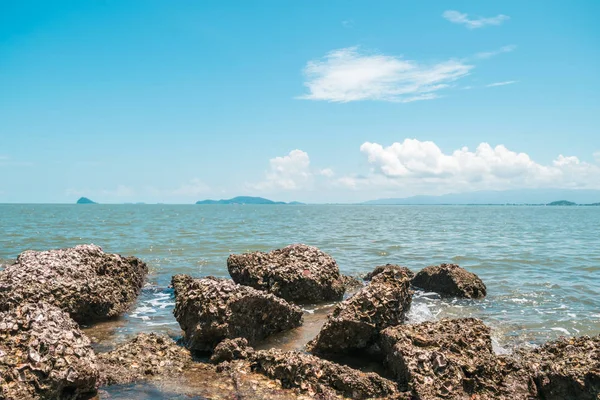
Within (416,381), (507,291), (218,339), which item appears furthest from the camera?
(507,291)

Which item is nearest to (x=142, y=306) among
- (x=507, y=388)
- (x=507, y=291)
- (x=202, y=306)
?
(x=202, y=306)

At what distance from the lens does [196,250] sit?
30984 millimetres

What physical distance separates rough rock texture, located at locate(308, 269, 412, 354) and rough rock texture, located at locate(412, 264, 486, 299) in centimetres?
651

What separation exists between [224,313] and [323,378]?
124 inches

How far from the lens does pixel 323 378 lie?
8.23 m

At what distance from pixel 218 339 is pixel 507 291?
1313 cm

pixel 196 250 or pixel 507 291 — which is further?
pixel 196 250

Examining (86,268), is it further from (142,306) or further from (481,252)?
(481,252)

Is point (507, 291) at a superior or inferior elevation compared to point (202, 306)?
inferior

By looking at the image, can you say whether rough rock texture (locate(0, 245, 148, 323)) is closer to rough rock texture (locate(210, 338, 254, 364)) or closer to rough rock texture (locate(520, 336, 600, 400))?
rough rock texture (locate(210, 338, 254, 364))

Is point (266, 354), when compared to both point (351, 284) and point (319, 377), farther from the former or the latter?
point (351, 284)

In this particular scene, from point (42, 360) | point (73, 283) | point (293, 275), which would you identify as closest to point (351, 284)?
point (293, 275)

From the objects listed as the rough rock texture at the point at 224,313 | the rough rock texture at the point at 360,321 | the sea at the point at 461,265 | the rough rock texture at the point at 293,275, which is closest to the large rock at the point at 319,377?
the rough rock texture at the point at 224,313

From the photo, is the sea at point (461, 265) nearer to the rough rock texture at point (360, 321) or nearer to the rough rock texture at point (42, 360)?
the rough rock texture at point (42, 360)
